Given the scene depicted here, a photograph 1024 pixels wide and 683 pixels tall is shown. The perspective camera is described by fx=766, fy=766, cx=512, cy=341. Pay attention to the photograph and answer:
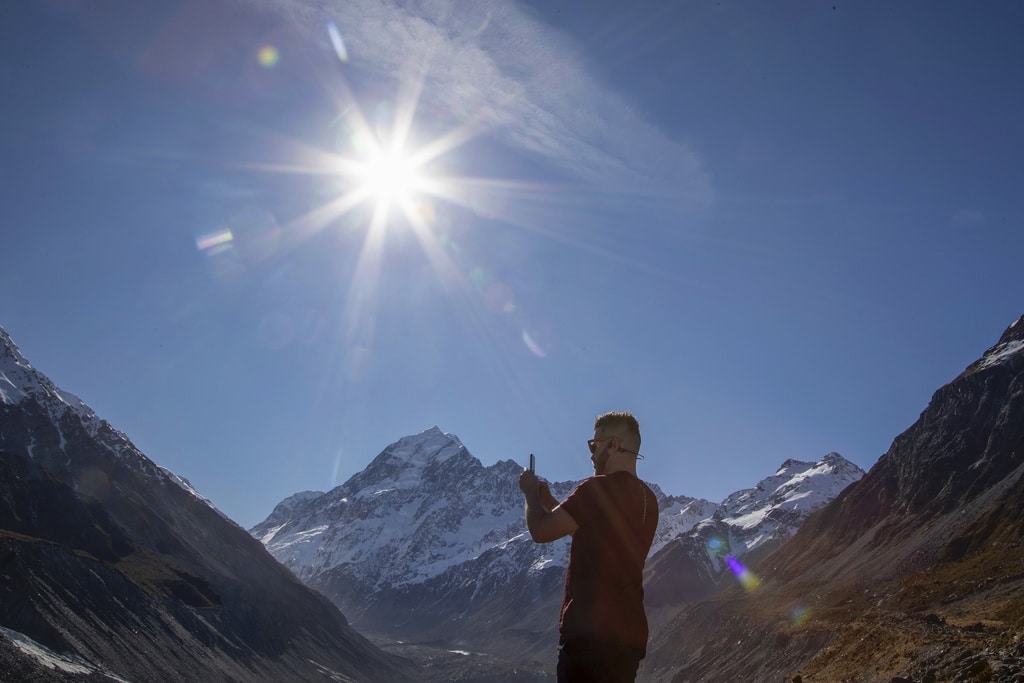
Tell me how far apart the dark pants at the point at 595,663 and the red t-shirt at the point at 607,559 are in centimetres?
11

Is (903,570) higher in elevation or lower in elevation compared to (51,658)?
lower

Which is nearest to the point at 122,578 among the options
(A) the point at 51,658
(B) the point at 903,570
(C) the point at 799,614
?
(A) the point at 51,658

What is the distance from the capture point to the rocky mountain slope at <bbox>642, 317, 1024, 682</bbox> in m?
46.0

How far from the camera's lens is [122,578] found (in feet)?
372

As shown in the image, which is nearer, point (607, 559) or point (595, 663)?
point (595, 663)

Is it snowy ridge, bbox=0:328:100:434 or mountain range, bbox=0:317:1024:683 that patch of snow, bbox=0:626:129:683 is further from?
snowy ridge, bbox=0:328:100:434

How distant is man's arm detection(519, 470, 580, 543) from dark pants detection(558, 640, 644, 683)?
826 millimetres

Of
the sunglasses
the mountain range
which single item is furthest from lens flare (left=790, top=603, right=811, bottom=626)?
the sunglasses

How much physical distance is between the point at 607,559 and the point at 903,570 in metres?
109

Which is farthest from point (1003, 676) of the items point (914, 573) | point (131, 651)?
point (131, 651)

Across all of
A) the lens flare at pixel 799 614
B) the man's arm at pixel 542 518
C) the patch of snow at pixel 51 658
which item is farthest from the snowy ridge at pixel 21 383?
the man's arm at pixel 542 518

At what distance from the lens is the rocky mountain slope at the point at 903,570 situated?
4603cm

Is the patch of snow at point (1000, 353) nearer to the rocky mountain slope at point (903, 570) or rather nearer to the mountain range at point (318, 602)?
the rocky mountain slope at point (903, 570)

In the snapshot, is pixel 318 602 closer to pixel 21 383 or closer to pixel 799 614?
pixel 21 383
